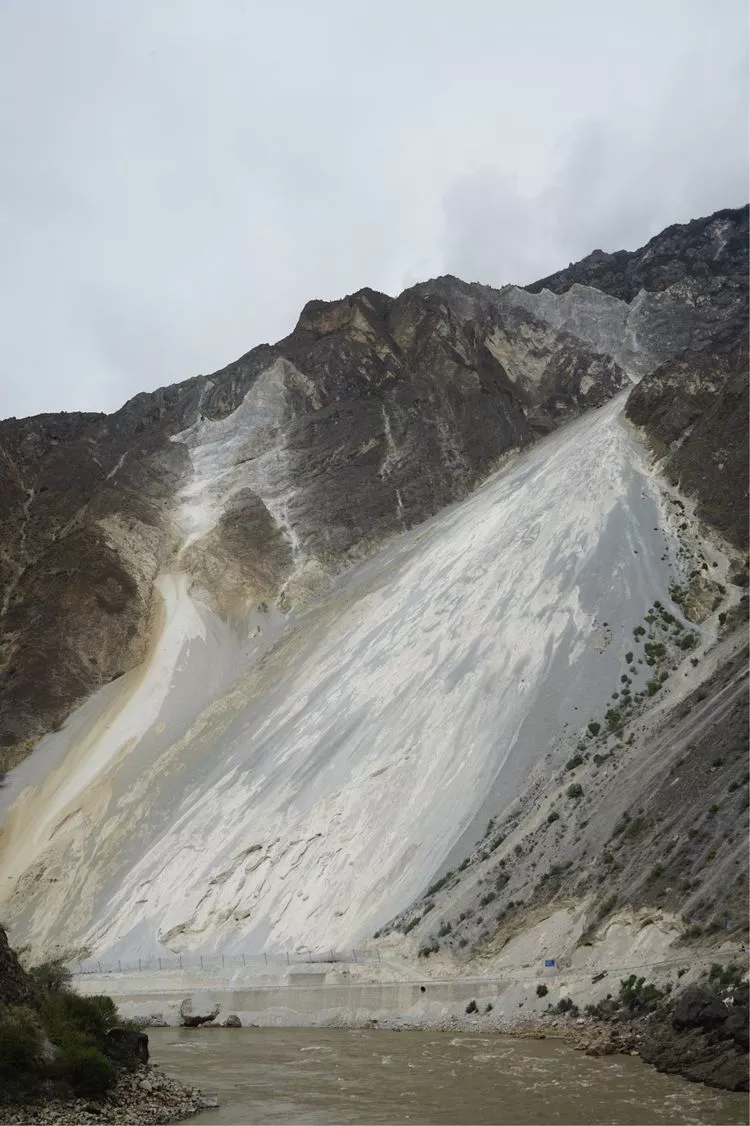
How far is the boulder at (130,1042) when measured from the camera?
17.4 metres

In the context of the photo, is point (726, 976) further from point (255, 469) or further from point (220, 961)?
point (255, 469)

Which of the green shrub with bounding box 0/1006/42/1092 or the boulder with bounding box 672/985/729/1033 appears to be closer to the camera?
the green shrub with bounding box 0/1006/42/1092

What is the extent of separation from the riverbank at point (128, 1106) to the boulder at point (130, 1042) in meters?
0.34

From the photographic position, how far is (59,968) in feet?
109

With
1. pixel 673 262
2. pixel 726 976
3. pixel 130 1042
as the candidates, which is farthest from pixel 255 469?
pixel 726 976

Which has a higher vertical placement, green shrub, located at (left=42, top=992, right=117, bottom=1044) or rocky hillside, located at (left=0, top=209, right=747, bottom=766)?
rocky hillside, located at (left=0, top=209, right=747, bottom=766)

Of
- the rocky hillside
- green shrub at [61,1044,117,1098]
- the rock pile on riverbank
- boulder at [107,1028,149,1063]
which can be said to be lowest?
the rock pile on riverbank

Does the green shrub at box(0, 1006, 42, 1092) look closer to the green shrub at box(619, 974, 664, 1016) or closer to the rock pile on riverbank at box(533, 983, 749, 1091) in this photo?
the rock pile on riverbank at box(533, 983, 749, 1091)

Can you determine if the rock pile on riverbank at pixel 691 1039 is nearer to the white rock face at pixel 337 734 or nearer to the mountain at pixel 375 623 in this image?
the mountain at pixel 375 623

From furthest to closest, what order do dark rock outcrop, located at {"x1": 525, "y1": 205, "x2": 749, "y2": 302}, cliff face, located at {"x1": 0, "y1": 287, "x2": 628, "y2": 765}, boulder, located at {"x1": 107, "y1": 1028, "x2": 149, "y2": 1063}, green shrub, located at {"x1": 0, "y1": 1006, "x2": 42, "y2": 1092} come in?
dark rock outcrop, located at {"x1": 525, "y1": 205, "x2": 749, "y2": 302} < cliff face, located at {"x1": 0, "y1": 287, "x2": 628, "y2": 765} < boulder, located at {"x1": 107, "y1": 1028, "x2": 149, "y2": 1063} < green shrub, located at {"x1": 0, "y1": 1006, "x2": 42, "y2": 1092}

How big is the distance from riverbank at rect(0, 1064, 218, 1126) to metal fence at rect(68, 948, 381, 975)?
11641mm

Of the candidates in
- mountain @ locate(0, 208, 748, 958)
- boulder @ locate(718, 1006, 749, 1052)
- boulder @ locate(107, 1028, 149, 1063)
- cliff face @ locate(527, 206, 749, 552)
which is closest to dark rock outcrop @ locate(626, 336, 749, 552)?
cliff face @ locate(527, 206, 749, 552)

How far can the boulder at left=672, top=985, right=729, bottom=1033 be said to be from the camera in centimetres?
1570

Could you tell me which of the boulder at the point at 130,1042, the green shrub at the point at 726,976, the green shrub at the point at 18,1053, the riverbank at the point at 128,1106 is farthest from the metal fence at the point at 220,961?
the green shrub at the point at 18,1053
